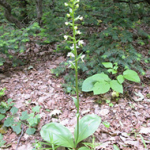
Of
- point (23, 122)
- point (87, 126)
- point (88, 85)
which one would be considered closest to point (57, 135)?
point (87, 126)

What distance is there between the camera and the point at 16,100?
2691 millimetres

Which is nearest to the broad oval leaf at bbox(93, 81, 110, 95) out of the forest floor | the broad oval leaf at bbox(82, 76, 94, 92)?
the broad oval leaf at bbox(82, 76, 94, 92)

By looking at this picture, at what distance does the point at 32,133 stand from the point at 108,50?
1.97 m

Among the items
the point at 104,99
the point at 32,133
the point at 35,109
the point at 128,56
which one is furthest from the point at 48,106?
the point at 128,56

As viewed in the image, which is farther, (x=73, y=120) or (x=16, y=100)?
(x=16, y=100)

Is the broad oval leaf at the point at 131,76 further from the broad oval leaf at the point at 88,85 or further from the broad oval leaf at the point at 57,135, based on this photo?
the broad oval leaf at the point at 57,135

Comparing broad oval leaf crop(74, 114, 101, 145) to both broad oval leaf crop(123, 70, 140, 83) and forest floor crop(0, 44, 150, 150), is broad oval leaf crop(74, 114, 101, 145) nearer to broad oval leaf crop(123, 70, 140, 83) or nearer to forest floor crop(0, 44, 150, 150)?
forest floor crop(0, 44, 150, 150)

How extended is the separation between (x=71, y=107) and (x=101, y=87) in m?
0.76

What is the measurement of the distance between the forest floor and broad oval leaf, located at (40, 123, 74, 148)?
0.81ft

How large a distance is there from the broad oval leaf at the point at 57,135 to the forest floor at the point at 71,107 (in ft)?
0.81

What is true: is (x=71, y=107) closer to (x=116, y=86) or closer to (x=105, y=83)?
(x=105, y=83)

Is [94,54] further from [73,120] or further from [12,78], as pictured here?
[12,78]

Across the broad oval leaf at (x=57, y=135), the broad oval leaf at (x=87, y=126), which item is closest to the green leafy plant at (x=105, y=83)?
the broad oval leaf at (x=87, y=126)

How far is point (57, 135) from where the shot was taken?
1.90 meters
